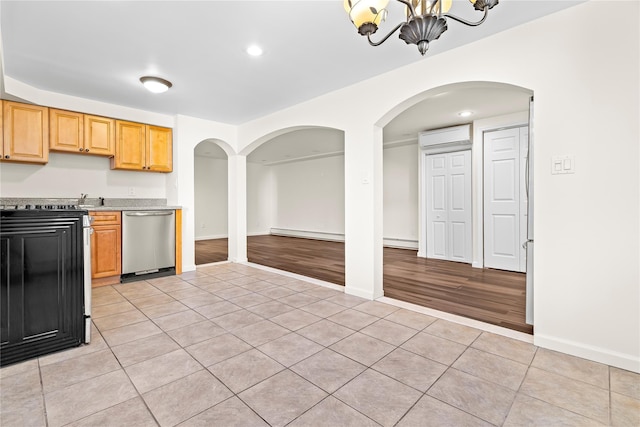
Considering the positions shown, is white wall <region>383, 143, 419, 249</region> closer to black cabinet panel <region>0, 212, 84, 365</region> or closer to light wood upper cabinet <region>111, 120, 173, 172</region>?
light wood upper cabinet <region>111, 120, 173, 172</region>

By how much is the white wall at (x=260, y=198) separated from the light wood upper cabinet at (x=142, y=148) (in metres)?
5.01

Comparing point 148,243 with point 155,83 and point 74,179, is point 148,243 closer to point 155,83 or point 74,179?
point 74,179

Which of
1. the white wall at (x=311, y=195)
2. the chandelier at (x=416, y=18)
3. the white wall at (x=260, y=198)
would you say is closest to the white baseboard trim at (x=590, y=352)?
the chandelier at (x=416, y=18)

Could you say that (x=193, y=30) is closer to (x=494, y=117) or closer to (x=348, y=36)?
(x=348, y=36)

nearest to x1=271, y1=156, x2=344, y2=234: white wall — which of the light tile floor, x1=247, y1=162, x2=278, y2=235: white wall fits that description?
x1=247, y1=162, x2=278, y2=235: white wall

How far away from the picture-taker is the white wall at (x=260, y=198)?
31.9 feet

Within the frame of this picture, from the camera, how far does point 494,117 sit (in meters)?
4.68

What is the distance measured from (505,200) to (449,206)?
0.94 m

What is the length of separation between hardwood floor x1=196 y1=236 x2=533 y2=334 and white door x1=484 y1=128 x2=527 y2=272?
0.30 metres

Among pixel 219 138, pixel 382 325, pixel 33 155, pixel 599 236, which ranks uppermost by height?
pixel 219 138

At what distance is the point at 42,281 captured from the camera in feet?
6.87

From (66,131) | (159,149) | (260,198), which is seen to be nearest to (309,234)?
(260,198)

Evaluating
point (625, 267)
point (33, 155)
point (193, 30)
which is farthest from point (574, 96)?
point (33, 155)

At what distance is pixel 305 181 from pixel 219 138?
412cm
